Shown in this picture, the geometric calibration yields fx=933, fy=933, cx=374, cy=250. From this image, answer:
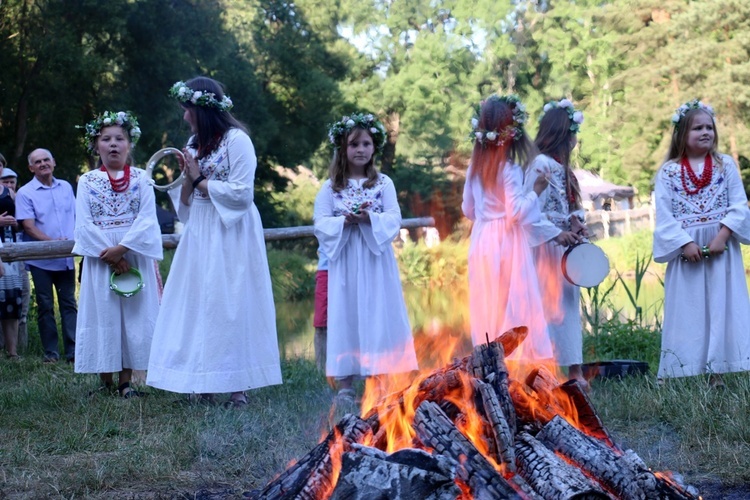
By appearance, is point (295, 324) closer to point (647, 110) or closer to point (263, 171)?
point (263, 171)

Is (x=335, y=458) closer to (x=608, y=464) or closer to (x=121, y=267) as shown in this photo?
(x=608, y=464)

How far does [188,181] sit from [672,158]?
3673 mm

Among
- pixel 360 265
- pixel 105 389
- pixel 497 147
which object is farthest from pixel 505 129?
pixel 105 389

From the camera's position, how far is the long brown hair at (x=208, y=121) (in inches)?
266

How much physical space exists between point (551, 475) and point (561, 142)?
4.04 meters

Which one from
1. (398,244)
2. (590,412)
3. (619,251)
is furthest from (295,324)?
(619,251)

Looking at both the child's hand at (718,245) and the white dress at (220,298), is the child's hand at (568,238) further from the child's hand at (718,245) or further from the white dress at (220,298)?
the white dress at (220,298)

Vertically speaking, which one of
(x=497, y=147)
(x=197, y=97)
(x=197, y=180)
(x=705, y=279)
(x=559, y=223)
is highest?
(x=197, y=97)

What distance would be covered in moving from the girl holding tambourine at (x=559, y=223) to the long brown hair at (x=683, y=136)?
2.43ft

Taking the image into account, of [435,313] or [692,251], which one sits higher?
[692,251]

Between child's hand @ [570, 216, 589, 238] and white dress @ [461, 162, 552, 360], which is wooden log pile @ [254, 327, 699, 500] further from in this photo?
child's hand @ [570, 216, 589, 238]

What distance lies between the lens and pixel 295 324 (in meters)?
15.2

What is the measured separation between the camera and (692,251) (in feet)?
22.1

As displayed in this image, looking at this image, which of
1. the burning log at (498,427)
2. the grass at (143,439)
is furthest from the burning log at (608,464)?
the grass at (143,439)
